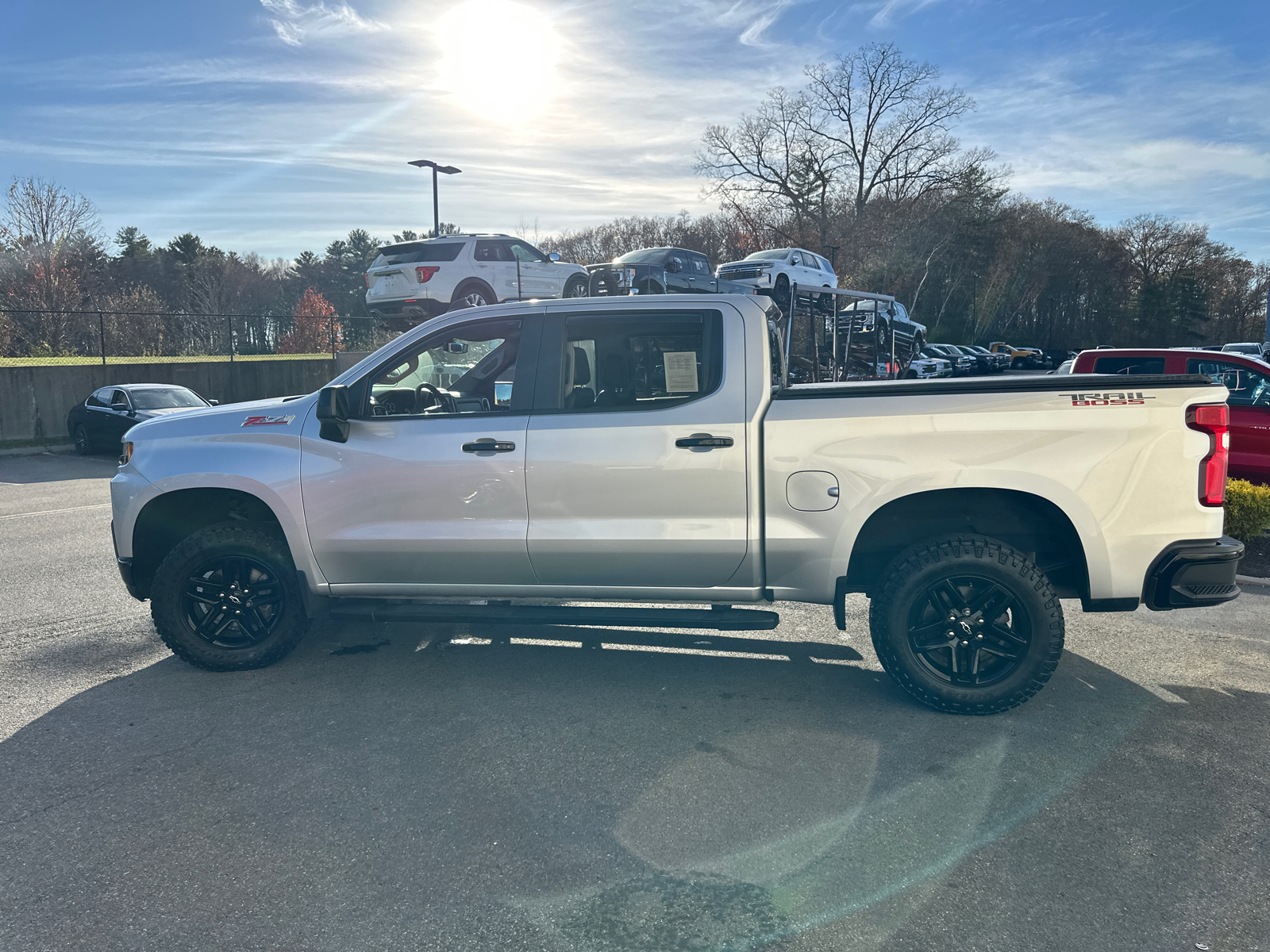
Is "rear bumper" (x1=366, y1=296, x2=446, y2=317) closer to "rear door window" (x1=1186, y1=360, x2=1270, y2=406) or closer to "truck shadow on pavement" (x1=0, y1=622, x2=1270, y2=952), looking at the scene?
"truck shadow on pavement" (x1=0, y1=622, x2=1270, y2=952)

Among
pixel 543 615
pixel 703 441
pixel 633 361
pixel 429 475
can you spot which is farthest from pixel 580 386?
pixel 543 615

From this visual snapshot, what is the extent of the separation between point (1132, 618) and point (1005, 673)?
254cm

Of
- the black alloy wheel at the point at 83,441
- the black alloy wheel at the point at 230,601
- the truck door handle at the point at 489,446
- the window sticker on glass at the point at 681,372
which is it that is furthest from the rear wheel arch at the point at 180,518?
the black alloy wheel at the point at 83,441

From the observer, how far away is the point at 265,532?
16.4ft

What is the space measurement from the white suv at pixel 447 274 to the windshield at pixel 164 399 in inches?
175

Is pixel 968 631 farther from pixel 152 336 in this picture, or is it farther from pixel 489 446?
pixel 152 336

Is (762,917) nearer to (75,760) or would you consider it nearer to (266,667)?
(75,760)

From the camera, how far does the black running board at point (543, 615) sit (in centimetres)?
452

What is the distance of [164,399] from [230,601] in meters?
14.1

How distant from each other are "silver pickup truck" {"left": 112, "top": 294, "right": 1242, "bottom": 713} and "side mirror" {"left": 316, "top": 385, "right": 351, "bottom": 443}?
18 millimetres

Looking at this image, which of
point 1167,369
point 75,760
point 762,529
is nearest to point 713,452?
point 762,529

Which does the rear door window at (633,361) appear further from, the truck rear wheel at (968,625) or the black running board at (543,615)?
the truck rear wheel at (968,625)

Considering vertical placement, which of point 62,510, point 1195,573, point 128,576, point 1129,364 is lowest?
point 62,510

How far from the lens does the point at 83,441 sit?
17891 millimetres
